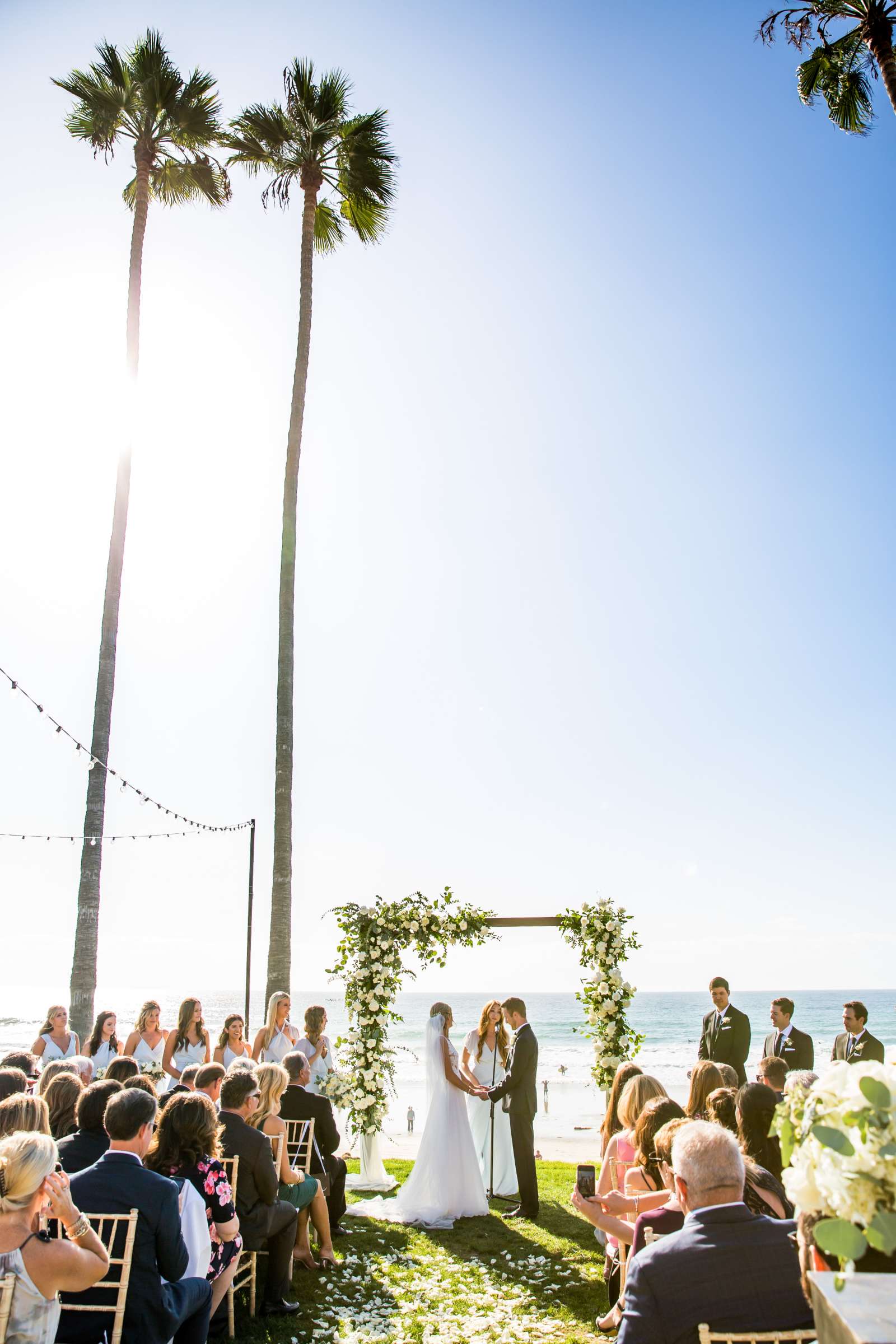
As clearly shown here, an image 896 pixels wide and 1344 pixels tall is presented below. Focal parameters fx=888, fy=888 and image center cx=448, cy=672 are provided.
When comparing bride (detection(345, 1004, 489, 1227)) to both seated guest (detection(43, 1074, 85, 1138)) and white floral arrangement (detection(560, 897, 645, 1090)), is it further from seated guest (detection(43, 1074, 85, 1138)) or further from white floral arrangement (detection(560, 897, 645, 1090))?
seated guest (detection(43, 1074, 85, 1138))

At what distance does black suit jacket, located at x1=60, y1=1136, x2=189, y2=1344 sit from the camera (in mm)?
3961

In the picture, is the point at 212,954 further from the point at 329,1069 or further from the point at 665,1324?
the point at 665,1324

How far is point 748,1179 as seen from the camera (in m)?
4.11

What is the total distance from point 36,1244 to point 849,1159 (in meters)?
2.87

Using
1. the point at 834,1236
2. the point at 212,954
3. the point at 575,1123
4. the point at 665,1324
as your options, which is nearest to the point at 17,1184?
the point at 665,1324

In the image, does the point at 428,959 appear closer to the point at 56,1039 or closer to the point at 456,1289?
the point at 56,1039

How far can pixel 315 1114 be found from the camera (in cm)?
750

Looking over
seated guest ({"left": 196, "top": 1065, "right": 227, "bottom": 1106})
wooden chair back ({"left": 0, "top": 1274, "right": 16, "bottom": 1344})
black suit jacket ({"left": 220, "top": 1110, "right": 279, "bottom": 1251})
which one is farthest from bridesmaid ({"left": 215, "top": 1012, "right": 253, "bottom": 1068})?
wooden chair back ({"left": 0, "top": 1274, "right": 16, "bottom": 1344})

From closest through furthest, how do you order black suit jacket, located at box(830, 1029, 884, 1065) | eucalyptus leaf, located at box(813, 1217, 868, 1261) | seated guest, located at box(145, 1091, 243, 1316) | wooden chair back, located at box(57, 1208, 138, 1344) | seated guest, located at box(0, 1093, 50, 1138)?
eucalyptus leaf, located at box(813, 1217, 868, 1261) < wooden chair back, located at box(57, 1208, 138, 1344) < seated guest, located at box(0, 1093, 50, 1138) < seated guest, located at box(145, 1091, 243, 1316) < black suit jacket, located at box(830, 1029, 884, 1065)

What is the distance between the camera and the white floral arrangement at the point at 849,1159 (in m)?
1.74

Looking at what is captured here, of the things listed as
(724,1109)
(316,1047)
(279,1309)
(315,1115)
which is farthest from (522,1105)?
(724,1109)

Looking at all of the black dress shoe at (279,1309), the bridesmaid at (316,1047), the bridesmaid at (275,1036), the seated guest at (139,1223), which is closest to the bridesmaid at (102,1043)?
the bridesmaid at (275,1036)

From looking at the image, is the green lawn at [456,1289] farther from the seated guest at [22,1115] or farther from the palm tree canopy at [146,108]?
the palm tree canopy at [146,108]

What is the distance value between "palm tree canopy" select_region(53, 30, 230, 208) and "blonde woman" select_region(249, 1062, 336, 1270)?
533 inches
